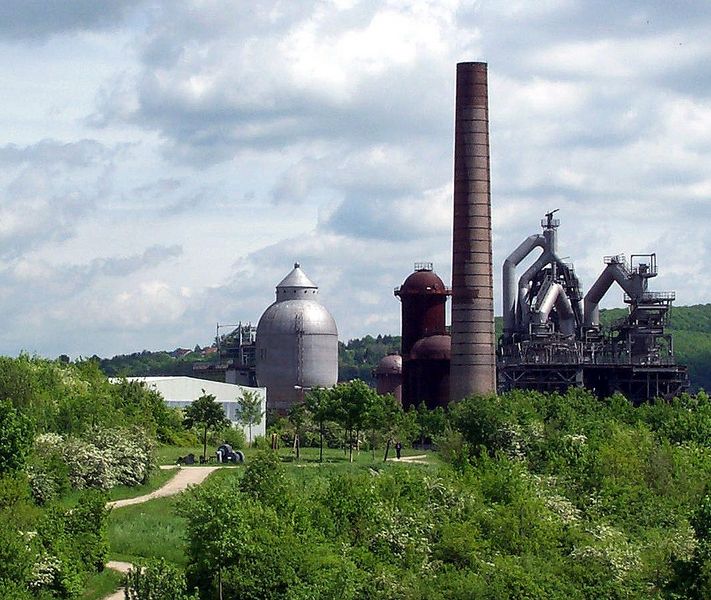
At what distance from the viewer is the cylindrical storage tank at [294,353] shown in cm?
11675

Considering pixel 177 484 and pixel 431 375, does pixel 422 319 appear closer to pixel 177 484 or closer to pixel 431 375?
pixel 431 375

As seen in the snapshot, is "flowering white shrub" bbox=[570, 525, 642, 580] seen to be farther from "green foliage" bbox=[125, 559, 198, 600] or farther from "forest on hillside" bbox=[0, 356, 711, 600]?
"green foliage" bbox=[125, 559, 198, 600]

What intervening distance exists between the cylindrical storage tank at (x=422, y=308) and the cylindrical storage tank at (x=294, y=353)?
7645 mm

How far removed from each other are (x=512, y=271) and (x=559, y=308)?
4009mm

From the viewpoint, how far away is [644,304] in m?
102

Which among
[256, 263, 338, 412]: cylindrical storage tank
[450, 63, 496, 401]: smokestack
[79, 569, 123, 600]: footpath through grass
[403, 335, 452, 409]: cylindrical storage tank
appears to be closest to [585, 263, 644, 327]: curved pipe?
[403, 335, 452, 409]: cylindrical storage tank

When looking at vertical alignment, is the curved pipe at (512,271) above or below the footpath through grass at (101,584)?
above

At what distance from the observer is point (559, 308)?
105812 millimetres

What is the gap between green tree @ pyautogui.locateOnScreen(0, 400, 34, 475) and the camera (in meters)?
52.7

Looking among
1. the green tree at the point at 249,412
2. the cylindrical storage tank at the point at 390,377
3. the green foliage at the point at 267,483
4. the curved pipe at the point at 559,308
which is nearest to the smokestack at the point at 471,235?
the green tree at the point at 249,412

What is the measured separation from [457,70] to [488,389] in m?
18.3

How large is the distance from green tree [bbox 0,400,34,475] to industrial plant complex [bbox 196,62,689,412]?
1570 inches

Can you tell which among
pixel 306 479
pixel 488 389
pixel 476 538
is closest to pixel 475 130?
pixel 488 389

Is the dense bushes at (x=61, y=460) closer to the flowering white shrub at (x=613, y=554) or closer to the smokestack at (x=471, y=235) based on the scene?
the flowering white shrub at (x=613, y=554)
